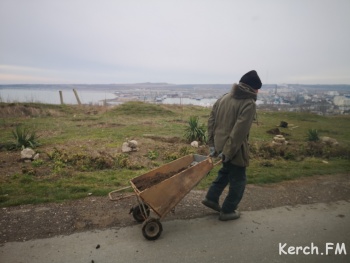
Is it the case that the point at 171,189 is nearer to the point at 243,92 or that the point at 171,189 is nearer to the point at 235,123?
the point at 235,123

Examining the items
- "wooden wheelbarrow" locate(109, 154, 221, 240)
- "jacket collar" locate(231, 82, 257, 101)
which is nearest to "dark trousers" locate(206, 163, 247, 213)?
"wooden wheelbarrow" locate(109, 154, 221, 240)

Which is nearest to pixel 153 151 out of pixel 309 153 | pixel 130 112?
pixel 309 153

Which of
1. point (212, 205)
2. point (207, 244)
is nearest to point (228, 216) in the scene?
point (212, 205)

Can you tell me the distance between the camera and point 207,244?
3.32 m

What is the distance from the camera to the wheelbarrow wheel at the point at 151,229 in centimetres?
334

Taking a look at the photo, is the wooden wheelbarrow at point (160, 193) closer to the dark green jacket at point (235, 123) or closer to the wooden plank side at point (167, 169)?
the wooden plank side at point (167, 169)

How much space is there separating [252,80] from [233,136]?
866mm

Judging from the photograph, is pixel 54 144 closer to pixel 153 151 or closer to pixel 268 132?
pixel 153 151

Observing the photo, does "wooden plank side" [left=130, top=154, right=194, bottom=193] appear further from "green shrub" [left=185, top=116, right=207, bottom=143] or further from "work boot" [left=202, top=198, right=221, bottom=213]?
"green shrub" [left=185, top=116, right=207, bottom=143]

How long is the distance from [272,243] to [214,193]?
1.11 m

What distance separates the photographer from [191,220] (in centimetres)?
393

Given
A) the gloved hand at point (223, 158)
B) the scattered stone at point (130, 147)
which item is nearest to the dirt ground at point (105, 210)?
the gloved hand at point (223, 158)

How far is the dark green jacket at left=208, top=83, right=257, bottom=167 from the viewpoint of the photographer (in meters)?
3.52

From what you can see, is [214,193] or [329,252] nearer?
[329,252]
